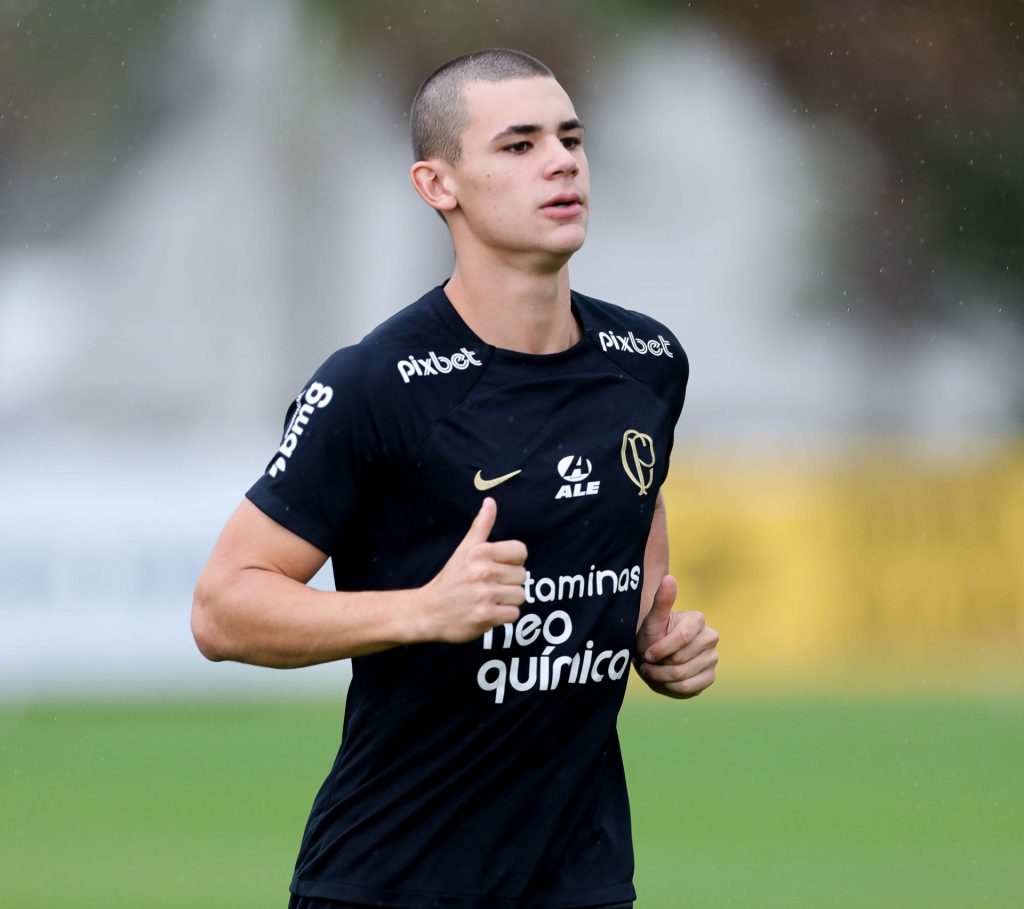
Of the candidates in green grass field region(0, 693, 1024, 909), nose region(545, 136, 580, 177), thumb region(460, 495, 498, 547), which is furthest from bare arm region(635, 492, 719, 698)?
green grass field region(0, 693, 1024, 909)

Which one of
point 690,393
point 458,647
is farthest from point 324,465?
point 690,393

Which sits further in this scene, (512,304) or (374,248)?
(374,248)

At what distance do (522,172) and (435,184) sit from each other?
0.28 metres

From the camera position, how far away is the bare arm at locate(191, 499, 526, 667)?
13.3ft

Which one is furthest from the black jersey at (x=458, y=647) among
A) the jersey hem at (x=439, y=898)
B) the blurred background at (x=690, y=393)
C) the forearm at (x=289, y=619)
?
the blurred background at (x=690, y=393)

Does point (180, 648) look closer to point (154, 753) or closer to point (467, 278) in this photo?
point (154, 753)

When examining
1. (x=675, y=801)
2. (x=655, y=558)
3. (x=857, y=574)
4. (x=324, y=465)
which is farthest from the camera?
(x=857, y=574)

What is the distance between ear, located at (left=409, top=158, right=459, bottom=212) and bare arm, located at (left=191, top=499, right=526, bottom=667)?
0.84 meters

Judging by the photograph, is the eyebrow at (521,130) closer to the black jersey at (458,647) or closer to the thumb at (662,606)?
the black jersey at (458,647)

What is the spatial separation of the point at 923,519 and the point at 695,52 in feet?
49.7

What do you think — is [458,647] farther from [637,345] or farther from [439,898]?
[637,345]

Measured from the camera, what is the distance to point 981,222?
28.3m

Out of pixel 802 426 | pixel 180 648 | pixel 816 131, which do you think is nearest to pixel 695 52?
pixel 816 131

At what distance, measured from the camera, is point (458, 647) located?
14.4 feet
